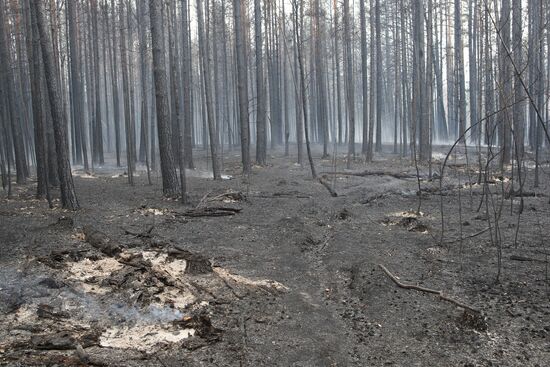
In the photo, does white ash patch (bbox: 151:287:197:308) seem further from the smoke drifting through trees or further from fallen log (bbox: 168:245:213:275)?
the smoke drifting through trees

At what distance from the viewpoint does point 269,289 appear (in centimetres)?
547

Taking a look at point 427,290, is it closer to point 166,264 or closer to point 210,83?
point 166,264

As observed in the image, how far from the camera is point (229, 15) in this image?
32.2 meters

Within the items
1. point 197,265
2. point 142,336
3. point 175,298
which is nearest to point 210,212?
point 197,265

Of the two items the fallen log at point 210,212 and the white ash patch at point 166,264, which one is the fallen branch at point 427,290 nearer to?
the white ash patch at point 166,264

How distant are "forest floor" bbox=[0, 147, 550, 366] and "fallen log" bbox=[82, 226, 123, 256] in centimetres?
6

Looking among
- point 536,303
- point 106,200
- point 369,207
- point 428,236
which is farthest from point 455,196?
point 106,200

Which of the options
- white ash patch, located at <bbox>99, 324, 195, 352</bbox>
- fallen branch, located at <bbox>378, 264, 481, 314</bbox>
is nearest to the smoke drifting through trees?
fallen branch, located at <bbox>378, 264, 481, 314</bbox>

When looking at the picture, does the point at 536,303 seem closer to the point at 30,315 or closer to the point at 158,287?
the point at 158,287

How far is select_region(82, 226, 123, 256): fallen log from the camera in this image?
6.73 m

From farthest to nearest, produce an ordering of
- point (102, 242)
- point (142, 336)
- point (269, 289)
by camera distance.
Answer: point (102, 242)
point (269, 289)
point (142, 336)

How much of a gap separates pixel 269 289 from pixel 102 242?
302 cm

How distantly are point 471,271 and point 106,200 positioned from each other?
28.3ft

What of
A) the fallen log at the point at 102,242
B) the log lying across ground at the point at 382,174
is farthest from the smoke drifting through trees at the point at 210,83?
the fallen log at the point at 102,242
